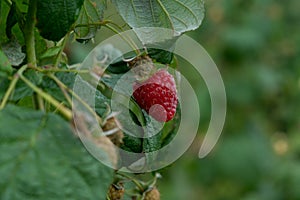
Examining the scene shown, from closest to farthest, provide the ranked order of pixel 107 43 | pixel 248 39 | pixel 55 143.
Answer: pixel 55 143 → pixel 107 43 → pixel 248 39

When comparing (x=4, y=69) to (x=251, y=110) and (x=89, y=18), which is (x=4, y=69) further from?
(x=251, y=110)

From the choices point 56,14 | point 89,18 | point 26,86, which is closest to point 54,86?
point 26,86

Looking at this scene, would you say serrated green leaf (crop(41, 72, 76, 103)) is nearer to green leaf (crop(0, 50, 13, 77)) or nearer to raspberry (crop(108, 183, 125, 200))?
green leaf (crop(0, 50, 13, 77))

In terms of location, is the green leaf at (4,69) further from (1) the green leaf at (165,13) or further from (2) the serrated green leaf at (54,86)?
(1) the green leaf at (165,13)

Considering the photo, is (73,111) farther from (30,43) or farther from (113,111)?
(30,43)

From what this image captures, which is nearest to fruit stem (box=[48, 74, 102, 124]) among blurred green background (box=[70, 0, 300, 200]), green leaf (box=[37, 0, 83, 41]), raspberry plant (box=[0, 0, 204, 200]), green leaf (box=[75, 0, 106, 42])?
raspberry plant (box=[0, 0, 204, 200])

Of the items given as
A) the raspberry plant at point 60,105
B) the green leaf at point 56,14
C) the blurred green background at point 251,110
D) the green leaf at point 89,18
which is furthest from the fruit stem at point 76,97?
the blurred green background at point 251,110

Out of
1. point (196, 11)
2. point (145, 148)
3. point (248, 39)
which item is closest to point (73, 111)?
point (145, 148)
